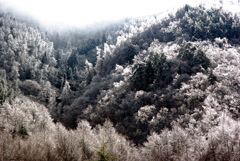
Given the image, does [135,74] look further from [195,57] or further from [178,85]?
[195,57]

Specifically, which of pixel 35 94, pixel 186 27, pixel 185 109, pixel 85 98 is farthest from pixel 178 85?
pixel 35 94

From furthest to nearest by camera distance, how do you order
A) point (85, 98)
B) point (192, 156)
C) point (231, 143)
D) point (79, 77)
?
point (79, 77) < point (85, 98) < point (192, 156) < point (231, 143)

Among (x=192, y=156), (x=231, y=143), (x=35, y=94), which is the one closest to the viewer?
(x=231, y=143)

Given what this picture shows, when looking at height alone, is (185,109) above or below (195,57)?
below

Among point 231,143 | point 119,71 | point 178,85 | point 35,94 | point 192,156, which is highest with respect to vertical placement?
point 231,143

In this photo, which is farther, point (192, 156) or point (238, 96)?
point (238, 96)

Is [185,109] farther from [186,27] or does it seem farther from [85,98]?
[186,27]

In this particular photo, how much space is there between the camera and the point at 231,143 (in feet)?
65.7

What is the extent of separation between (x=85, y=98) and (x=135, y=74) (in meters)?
23.7

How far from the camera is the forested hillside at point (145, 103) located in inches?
901

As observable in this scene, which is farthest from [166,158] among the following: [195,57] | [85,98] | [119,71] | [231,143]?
[119,71]

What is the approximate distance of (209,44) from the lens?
74.0 meters

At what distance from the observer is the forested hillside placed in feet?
75.1

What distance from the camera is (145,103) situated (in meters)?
50.4
